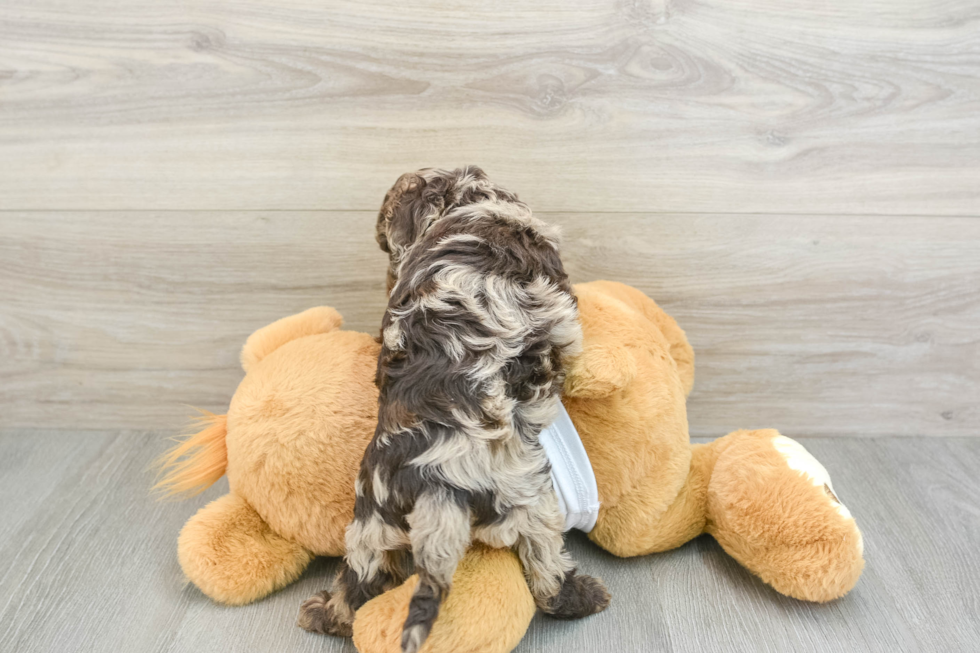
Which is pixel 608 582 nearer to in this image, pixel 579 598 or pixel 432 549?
pixel 579 598

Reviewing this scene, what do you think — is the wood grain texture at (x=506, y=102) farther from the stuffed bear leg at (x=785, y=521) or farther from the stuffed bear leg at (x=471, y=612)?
the stuffed bear leg at (x=471, y=612)

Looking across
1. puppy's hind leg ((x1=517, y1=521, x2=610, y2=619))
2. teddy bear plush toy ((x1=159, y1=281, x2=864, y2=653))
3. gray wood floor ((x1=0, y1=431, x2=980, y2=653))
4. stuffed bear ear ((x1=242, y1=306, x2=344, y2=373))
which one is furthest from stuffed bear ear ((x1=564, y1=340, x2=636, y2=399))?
stuffed bear ear ((x1=242, y1=306, x2=344, y2=373))

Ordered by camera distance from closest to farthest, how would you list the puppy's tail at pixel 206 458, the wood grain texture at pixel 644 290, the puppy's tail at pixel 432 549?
the puppy's tail at pixel 432 549
the puppy's tail at pixel 206 458
the wood grain texture at pixel 644 290

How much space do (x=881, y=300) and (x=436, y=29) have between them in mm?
831

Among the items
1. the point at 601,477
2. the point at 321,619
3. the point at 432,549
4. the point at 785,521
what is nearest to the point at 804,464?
the point at 785,521

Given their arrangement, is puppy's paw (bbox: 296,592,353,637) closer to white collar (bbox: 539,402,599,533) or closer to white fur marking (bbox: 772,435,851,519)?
white collar (bbox: 539,402,599,533)

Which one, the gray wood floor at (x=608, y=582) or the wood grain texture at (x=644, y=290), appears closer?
the gray wood floor at (x=608, y=582)

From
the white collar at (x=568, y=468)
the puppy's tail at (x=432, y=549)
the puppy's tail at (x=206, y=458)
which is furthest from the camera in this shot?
the puppy's tail at (x=206, y=458)

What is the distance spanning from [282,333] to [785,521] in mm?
688

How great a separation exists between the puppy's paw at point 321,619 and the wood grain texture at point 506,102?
1.88 feet

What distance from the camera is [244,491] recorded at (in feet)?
2.86

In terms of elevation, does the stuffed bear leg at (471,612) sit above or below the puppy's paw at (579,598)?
above

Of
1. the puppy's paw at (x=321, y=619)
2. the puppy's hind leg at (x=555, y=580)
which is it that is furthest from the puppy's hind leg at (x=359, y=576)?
the puppy's hind leg at (x=555, y=580)

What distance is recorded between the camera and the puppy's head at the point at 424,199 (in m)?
0.79
